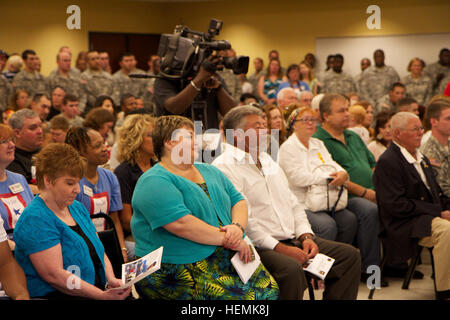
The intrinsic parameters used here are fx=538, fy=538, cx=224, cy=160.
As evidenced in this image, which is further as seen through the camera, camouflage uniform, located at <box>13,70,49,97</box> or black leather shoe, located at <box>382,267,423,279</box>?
camouflage uniform, located at <box>13,70,49,97</box>

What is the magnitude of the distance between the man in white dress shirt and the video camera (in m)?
0.69

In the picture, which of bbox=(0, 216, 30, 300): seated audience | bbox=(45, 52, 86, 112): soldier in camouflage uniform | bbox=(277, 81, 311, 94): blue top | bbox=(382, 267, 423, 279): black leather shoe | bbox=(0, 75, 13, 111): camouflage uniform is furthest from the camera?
bbox=(277, 81, 311, 94): blue top

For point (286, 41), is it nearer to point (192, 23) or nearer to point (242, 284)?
point (192, 23)

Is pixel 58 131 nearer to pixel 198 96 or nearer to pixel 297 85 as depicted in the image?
pixel 198 96

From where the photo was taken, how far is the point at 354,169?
4.01 metres

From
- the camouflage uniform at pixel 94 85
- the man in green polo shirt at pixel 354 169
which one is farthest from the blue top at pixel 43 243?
the camouflage uniform at pixel 94 85

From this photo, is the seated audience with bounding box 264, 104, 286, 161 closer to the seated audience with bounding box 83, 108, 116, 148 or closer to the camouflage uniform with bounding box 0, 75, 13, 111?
the seated audience with bounding box 83, 108, 116, 148

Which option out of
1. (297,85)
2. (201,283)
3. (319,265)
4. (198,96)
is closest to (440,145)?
(319,265)

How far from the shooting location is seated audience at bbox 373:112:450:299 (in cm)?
341

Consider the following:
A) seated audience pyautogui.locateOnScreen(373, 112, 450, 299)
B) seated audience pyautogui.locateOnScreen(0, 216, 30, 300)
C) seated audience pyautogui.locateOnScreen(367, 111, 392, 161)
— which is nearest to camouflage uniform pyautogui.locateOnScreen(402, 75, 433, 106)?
seated audience pyautogui.locateOnScreen(367, 111, 392, 161)

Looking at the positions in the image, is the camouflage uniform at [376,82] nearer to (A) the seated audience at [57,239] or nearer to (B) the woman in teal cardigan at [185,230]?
(B) the woman in teal cardigan at [185,230]

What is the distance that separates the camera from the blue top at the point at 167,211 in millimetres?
2213

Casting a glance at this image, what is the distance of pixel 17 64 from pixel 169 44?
509 centimetres
